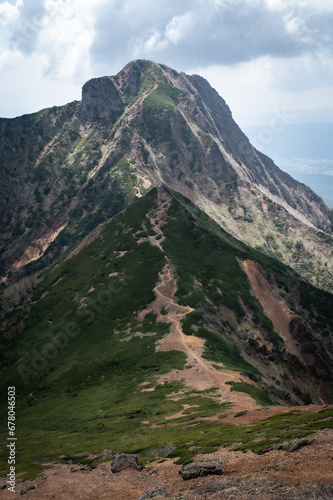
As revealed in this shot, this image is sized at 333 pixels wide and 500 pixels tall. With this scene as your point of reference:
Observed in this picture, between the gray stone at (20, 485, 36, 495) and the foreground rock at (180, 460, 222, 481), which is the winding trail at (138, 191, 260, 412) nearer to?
the foreground rock at (180, 460, 222, 481)

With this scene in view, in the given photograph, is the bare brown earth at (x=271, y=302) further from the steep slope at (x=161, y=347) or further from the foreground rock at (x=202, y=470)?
the foreground rock at (x=202, y=470)

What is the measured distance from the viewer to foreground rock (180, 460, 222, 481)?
1084 inches

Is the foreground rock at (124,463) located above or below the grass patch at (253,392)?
above

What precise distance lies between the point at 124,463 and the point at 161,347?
166 feet

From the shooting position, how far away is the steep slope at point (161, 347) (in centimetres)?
4975

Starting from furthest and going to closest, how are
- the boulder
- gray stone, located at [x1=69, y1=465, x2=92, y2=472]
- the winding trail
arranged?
the winding trail
gray stone, located at [x1=69, y1=465, x2=92, y2=472]
the boulder

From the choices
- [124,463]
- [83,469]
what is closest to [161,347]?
[83,469]

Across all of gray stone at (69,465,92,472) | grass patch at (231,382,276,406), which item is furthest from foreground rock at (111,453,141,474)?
grass patch at (231,382,276,406)

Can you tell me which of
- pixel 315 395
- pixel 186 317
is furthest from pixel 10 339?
pixel 315 395

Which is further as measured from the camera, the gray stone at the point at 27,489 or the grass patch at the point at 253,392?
the grass patch at the point at 253,392

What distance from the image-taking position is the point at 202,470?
1102 inches

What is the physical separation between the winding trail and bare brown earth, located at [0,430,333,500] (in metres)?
21.7

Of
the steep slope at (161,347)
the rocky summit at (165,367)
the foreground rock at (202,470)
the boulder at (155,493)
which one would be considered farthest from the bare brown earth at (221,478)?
the steep slope at (161,347)

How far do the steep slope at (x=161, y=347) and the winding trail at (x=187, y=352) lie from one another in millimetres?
359
